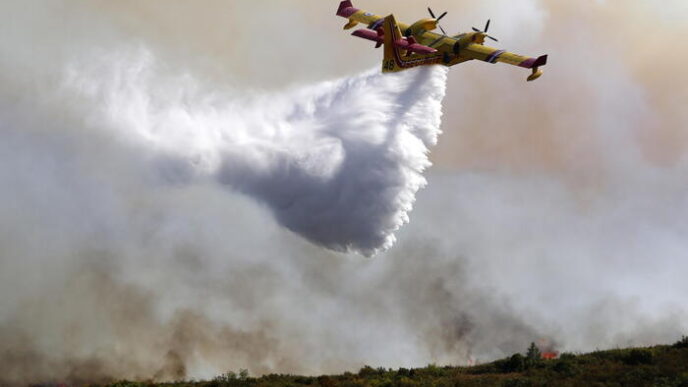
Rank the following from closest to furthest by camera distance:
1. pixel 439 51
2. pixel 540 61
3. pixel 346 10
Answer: pixel 540 61
pixel 439 51
pixel 346 10

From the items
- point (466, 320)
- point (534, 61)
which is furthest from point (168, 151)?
point (466, 320)

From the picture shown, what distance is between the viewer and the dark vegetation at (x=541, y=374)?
137ft

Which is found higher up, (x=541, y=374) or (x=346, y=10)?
(x=346, y=10)

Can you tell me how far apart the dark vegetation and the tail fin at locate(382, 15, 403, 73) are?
23502mm

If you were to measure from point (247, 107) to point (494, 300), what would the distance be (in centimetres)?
7919

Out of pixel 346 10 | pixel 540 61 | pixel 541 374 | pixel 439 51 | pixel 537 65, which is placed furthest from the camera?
pixel 346 10

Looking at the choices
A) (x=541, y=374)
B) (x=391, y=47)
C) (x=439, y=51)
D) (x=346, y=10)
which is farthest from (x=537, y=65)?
(x=541, y=374)

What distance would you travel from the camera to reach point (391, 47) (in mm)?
62625

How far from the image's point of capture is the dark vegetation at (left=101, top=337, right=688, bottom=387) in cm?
4169

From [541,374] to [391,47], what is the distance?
28213mm

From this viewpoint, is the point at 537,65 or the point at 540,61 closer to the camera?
the point at 540,61

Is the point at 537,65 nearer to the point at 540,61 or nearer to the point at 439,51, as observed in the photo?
the point at 540,61

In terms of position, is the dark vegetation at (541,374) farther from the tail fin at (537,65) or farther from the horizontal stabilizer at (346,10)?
the horizontal stabilizer at (346,10)

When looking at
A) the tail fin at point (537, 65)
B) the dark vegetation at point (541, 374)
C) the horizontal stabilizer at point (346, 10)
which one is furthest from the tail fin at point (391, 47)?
the dark vegetation at point (541, 374)
